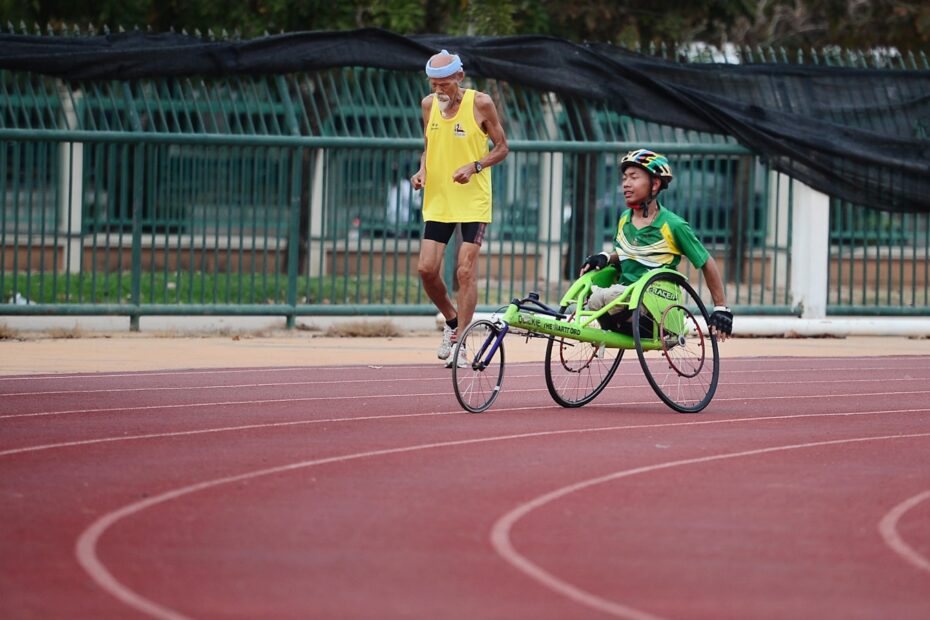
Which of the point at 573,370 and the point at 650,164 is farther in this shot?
the point at 573,370

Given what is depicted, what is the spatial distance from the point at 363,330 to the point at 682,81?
3812 mm

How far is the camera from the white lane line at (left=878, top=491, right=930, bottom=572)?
267 inches

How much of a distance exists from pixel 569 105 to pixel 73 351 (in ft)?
17.5

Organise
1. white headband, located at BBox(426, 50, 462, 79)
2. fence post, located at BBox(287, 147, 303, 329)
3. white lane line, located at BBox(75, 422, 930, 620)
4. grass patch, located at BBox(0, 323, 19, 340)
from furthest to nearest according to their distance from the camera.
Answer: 1. fence post, located at BBox(287, 147, 303, 329)
2. grass patch, located at BBox(0, 323, 19, 340)
3. white headband, located at BBox(426, 50, 462, 79)
4. white lane line, located at BBox(75, 422, 930, 620)

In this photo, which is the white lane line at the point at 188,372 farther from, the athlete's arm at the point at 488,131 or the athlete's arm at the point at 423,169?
the athlete's arm at the point at 488,131

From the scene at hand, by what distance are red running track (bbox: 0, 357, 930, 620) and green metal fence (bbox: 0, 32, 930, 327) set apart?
14.9 feet

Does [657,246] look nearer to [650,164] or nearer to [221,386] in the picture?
[650,164]

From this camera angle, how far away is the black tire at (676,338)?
1092 cm

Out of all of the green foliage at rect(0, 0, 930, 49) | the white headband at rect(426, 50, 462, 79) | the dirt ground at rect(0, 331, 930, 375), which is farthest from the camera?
the green foliage at rect(0, 0, 930, 49)

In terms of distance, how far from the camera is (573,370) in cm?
1141

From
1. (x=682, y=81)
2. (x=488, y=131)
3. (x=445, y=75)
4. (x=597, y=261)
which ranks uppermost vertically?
(x=682, y=81)

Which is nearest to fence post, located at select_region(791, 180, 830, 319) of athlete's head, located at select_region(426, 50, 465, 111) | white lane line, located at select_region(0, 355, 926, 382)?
white lane line, located at select_region(0, 355, 926, 382)

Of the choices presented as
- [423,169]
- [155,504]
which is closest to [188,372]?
[423,169]

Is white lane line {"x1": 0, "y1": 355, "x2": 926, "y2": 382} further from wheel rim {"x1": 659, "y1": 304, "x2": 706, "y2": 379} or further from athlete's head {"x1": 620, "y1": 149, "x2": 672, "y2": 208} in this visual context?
athlete's head {"x1": 620, "y1": 149, "x2": 672, "y2": 208}
